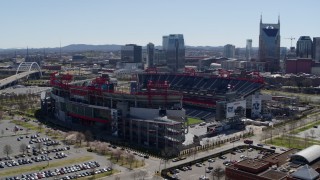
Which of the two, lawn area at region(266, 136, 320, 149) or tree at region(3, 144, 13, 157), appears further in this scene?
lawn area at region(266, 136, 320, 149)

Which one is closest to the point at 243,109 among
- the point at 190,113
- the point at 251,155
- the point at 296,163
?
the point at 190,113

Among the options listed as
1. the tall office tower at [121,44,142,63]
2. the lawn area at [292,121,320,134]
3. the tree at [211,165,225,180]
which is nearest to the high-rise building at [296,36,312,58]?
the tall office tower at [121,44,142,63]

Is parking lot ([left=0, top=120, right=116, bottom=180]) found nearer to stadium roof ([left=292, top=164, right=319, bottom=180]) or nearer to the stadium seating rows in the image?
stadium roof ([left=292, top=164, right=319, bottom=180])

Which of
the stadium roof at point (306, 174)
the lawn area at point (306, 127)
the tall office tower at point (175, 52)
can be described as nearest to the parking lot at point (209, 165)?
the stadium roof at point (306, 174)

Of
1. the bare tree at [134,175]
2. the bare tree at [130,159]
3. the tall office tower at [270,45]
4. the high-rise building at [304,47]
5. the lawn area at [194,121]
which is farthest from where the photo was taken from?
the high-rise building at [304,47]

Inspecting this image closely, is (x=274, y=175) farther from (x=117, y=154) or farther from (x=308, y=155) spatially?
(x=117, y=154)

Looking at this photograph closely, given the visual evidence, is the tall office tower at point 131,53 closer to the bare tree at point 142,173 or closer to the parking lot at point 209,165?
the parking lot at point 209,165
